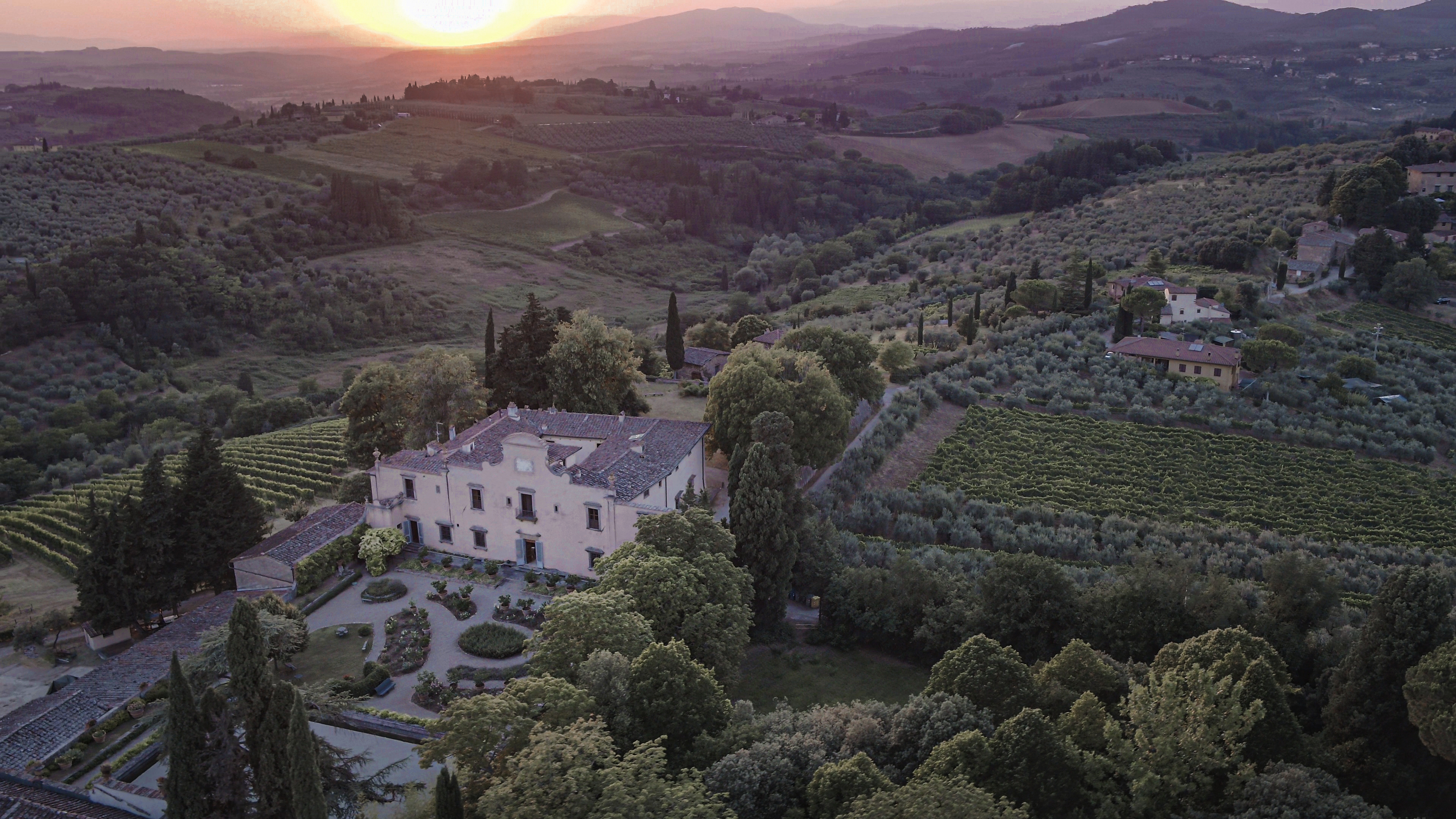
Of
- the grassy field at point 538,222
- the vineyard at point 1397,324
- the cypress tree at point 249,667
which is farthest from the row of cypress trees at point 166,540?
the grassy field at point 538,222

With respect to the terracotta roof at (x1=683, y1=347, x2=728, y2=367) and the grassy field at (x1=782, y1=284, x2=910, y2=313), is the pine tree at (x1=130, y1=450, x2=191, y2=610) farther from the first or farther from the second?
the grassy field at (x1=782, y1=284, x2=910, y2=313)

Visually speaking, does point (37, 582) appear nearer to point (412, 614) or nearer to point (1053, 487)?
point (412, 614)

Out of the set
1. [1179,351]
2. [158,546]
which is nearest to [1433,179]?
[1179,351]

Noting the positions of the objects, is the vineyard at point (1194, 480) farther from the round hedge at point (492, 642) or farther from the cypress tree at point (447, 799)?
the cypress tree at point (447, 799)

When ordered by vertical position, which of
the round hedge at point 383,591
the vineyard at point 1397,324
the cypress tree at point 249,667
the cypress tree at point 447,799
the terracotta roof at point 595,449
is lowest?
the round hedge at point 383,591

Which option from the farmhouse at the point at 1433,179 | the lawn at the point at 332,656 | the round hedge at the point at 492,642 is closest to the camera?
the lawn at the point at 332,656

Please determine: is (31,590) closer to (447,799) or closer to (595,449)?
(595,449)

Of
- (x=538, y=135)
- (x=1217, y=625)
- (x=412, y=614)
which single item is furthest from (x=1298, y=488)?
(x=538, y=135)
